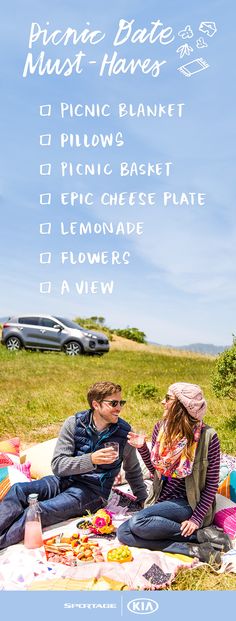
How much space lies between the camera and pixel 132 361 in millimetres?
13727

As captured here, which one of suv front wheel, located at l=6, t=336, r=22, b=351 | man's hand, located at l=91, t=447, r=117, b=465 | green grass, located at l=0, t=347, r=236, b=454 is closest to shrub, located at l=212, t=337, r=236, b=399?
green grass, located at l=0, t=347, r=236, b=454

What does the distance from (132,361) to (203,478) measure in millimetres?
9922

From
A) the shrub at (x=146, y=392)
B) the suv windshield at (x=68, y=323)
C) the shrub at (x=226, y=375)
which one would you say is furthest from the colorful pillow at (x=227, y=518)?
the suv windshield at (x=68, y=323)

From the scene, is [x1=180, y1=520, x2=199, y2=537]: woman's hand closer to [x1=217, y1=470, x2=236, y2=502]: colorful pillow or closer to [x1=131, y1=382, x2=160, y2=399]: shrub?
[x1=217, y1=470, x2=236, y2=502]: colorful pillow

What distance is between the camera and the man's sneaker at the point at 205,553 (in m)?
3.66

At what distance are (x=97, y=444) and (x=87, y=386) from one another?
19.6 feet

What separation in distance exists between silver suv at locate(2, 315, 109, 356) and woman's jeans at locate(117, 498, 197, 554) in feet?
30.7

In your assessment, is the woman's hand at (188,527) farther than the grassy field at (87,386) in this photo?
No

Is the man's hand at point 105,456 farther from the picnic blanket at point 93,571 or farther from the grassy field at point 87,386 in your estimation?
the grassy field at point 87,386

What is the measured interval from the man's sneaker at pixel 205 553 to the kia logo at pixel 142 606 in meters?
0.50

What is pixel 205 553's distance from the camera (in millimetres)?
3707

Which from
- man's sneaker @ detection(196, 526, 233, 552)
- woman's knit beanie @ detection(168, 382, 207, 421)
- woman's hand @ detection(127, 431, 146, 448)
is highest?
woman's knit beanie @ detection(168, 382, 207, 421)

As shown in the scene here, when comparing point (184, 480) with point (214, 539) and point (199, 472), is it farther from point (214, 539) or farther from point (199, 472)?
point (214, 539)

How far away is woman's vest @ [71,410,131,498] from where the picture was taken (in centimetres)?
418
